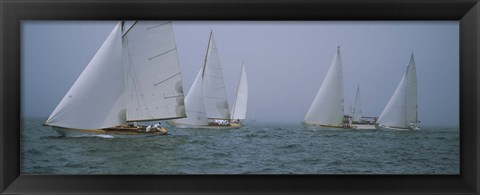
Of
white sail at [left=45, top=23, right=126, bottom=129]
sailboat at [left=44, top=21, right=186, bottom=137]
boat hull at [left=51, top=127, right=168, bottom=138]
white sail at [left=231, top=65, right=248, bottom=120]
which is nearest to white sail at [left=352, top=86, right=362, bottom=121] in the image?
white sail at [left=231, top=65, right=248, bottom=120]

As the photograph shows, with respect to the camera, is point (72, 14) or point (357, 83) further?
point (357, 83)

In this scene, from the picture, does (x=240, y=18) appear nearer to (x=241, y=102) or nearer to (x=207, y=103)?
(x=241, y=102)

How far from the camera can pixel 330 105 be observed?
4578 millimetres

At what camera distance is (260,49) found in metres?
4.39

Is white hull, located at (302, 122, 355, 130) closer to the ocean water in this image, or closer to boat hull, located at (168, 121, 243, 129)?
the ocean water

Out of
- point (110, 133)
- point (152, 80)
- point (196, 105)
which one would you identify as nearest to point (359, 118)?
point (196, 105)

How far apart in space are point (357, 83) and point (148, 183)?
189 cm

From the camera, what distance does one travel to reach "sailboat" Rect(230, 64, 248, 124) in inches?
173

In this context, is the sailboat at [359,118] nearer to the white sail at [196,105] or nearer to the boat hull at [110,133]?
the white sail at [196,105]

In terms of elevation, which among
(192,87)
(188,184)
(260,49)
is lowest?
(188,184)

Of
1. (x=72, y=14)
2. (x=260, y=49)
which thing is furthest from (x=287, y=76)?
(x=72, y=14)

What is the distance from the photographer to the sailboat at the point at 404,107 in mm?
4383

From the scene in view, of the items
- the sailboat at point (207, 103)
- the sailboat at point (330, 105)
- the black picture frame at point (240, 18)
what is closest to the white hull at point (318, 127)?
the sailboat at point (330, 105)

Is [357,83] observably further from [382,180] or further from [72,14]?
[72,14]
